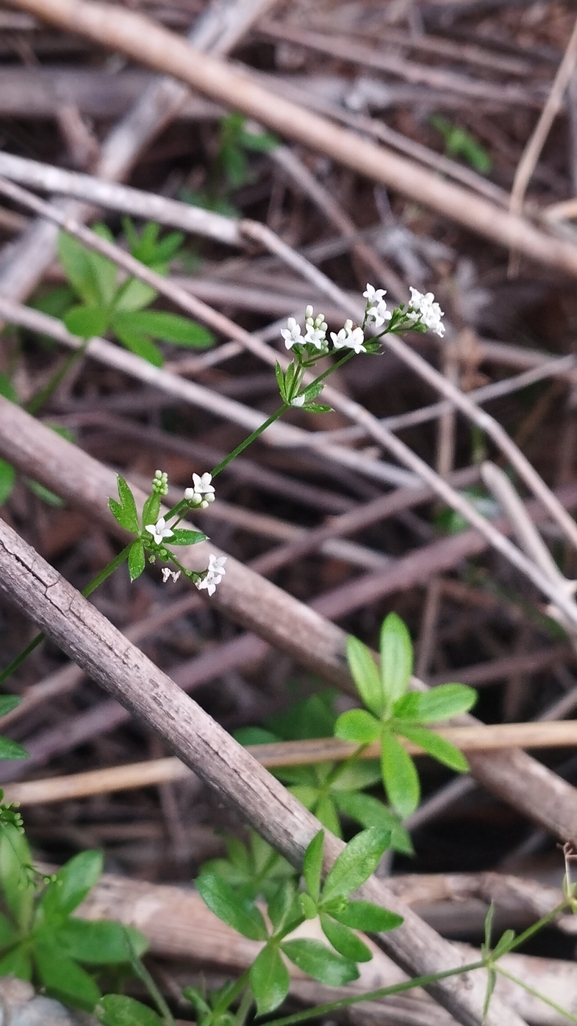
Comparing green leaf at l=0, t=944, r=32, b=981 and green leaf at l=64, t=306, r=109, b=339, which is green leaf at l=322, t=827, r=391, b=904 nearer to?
green leaf at l=0, t=944, r=32, b=981

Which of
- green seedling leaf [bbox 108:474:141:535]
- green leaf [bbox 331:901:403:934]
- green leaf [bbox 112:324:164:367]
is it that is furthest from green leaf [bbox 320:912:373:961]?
green leaf [bbox 112:324:164:367]

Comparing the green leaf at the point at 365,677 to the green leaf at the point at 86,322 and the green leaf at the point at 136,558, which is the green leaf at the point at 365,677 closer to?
the green leaf at the point at 136,558

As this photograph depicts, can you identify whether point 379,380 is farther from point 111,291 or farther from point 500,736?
point 500,736

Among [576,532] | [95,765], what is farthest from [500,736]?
[95,765]

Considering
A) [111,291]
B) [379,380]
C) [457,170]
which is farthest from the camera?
[379,380]

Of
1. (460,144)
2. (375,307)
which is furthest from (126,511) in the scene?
(460,144)

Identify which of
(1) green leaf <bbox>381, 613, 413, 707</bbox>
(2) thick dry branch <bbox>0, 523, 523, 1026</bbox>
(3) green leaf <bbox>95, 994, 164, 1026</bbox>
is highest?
(1) green leaf <bbox>381, 613, 413, 707</bbox>

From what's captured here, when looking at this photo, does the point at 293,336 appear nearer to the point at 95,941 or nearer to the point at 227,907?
the point at 227,907
